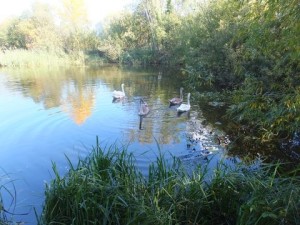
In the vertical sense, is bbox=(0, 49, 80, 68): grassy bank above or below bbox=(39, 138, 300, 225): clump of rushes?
below

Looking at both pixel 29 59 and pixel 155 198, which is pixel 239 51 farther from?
pixel 29 59

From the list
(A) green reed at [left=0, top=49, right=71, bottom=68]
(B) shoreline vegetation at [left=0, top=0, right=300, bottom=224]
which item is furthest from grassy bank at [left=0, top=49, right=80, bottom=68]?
(B) shoreline vegetation at [left=0, top=0, right=300, bottom=224]

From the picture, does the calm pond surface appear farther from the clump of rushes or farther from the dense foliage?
the dense foliage

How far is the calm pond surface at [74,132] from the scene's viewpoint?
6427 mm

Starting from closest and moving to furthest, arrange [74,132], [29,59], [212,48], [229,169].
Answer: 1. [229,169]
2. [74,132]
3. [212,48]
4. [29,59]

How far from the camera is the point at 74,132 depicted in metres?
9.26

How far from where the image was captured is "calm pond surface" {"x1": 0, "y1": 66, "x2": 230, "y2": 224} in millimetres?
6427

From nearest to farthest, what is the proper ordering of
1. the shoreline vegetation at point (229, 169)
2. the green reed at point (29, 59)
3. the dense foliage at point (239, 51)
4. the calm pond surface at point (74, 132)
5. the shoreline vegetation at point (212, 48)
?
the shoreline vegetation at point (229, 169)
the dense foliage at point (239, 51)
the shoreline vegetation at point (212, 48)
the calm pond surface at point (74, 132)
the green reed at point (29, 59)

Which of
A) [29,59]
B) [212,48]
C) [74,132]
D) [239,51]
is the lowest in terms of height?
[29,59]

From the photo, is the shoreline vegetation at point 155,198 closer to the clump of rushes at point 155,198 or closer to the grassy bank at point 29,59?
the clump of rushes at point 155,198

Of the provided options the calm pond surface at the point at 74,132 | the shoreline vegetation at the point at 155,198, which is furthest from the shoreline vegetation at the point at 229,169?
the calm pond surface at the point at 74,132

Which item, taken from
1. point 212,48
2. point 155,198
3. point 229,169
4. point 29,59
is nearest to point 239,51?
point 212,48

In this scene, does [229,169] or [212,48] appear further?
[212,48]

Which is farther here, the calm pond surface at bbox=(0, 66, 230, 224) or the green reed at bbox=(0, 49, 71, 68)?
the green reed at bbox=(0, 49, 71, 68)
